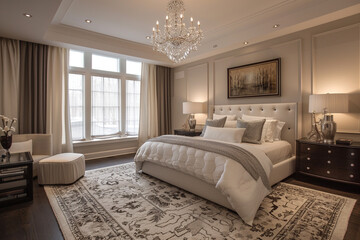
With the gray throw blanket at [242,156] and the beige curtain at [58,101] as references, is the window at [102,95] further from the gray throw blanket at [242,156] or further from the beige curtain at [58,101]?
the gray throw blanket at [242,156]

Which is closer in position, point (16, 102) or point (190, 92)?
point (16, 102)

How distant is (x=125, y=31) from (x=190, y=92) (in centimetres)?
231

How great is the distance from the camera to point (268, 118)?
3740 millimetres

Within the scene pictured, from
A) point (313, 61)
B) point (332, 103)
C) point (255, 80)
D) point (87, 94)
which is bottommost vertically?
point (332, 103)

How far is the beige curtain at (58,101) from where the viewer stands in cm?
413

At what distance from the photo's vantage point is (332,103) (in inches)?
110

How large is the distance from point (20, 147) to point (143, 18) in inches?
121

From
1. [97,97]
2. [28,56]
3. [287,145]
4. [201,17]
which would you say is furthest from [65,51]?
[287,145]

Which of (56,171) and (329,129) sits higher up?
(329,129)

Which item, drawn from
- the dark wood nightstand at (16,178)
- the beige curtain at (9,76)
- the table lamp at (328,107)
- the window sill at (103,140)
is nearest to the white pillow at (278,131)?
the table lamp at (328,107)

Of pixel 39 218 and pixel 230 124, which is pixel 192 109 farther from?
pixel 39 218

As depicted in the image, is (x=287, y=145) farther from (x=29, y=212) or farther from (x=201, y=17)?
(x=29, y=212)

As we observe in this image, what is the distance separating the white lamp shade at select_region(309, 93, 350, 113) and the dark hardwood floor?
113 cm

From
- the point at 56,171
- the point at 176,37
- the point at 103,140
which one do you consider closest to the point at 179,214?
the point at 56,171
